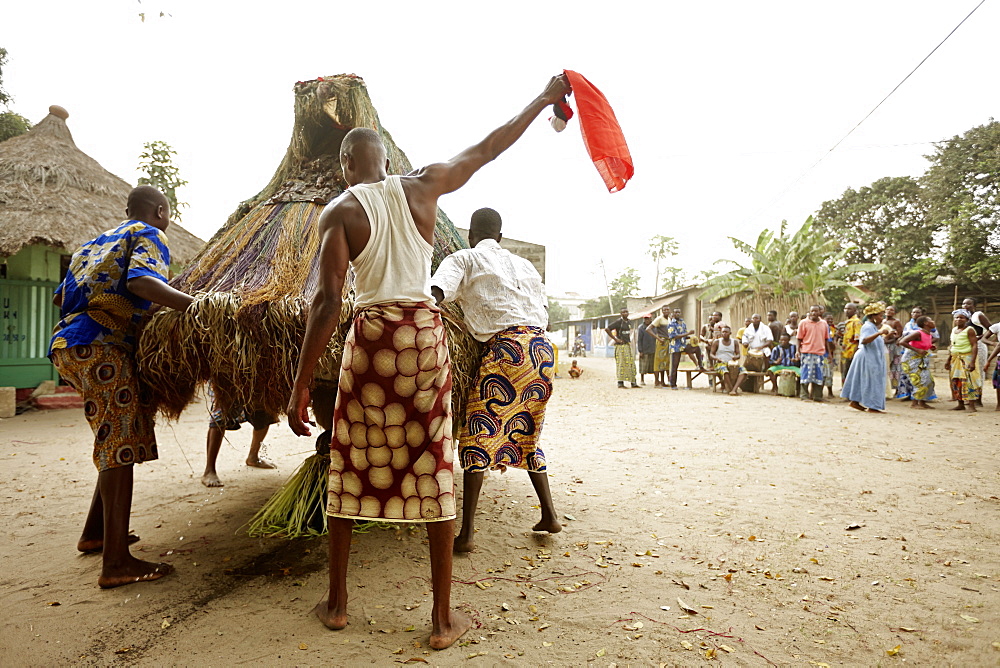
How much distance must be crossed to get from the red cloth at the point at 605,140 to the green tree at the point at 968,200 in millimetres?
18774

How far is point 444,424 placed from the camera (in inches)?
86.7

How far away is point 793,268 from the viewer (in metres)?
15.8

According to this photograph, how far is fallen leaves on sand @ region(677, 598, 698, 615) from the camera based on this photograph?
2324 mm

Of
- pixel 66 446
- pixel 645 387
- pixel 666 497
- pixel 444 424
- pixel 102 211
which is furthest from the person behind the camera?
pixel 645 387

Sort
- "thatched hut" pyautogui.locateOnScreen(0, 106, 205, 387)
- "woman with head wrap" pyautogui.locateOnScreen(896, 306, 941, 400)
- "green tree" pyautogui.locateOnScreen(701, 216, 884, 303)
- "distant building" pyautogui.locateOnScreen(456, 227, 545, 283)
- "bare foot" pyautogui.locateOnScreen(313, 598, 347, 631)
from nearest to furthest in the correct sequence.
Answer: "bare foot" pyautogui.locateOnScreen(313, 598, 347, 631) < "thatched hut" pyautogui.locateOnScreen(0, 106, 205, 387) < "woman with head wrap" pyautogui.locateOnScreen(896, 306, 941, 400) < "distant building" pyautogui.locateOnScreen(456, 227, 545, 283) < "green tree" pyautogui.locateOnScreen(701, 216, 884, 303)

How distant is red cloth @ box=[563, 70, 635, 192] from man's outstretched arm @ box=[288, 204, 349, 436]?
1.42m

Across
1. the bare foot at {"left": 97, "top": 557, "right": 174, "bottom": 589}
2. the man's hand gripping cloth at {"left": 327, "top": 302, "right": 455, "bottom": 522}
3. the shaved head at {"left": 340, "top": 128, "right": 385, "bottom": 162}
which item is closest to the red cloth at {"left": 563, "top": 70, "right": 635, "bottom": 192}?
the shaved head at {"left": 340, "top": 128, "right": 385, "bottom": 162}

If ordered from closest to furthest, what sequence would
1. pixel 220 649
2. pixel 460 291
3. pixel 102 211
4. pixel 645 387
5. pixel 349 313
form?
pixel 220 649, pixel 349 313, pixel 460 291, pixel 102 211, pixel 645 387

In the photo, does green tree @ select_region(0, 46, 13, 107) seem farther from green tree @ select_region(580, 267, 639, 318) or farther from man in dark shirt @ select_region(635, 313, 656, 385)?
green tree @ select_region(580, 267, 639, 318)

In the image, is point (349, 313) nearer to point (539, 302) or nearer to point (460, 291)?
point (460, 291)

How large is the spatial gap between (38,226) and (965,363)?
1375 centimetres

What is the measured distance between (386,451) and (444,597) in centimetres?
59

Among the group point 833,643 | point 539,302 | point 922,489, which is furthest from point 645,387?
point 833,643

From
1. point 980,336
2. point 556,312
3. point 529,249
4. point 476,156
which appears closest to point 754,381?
point 980,336
